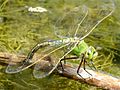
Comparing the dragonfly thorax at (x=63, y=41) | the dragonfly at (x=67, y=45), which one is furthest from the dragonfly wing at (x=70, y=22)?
the dragonfly thorax at (x=63, y=41)

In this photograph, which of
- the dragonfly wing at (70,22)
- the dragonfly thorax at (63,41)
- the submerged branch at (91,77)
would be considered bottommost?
the submerged branch at (91,77)

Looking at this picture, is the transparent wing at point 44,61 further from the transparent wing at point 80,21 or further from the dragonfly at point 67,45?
the transparent wing at point 80,21

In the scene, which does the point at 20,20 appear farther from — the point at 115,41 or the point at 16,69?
the point at 16,69

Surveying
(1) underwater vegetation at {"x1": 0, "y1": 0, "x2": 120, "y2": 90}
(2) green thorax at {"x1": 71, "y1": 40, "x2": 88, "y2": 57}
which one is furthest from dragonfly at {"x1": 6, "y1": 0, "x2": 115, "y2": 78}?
(1) underwater vegetation at {"x1": 0, "y1": 0, "x2": 120, "y2": 90}

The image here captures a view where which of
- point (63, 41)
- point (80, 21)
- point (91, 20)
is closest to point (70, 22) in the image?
point (80, 21)

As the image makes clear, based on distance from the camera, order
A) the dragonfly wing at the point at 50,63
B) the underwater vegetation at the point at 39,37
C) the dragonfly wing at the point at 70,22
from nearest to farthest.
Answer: the dragonfly wing at the point at 50,63 < the dragonfly wing at the point at 70,22 < the underwater vegetation at the point at 39,37

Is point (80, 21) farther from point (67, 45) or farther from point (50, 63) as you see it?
point (50, 63)

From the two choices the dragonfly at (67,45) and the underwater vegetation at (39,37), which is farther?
the underwater vegetation at (39,37)

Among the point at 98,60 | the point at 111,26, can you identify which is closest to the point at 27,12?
the point at 111,26
